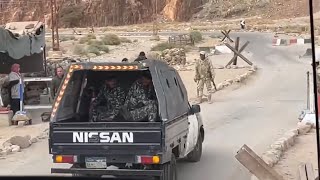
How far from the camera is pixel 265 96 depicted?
2058 centimetres

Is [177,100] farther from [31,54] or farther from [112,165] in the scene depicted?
[31,54]

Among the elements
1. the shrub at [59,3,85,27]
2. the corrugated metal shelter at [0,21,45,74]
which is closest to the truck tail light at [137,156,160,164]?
the corrugated metal shelter at [0,21,45,74]

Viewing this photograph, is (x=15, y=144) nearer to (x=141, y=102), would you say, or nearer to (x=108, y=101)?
Answer: (x=108, y=101)

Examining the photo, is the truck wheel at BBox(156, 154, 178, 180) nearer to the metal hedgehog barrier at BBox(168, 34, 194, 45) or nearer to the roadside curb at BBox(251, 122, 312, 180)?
the roadside curb at BBox(251, 122, 312, 180)

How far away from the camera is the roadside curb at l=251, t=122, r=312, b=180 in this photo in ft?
31.1

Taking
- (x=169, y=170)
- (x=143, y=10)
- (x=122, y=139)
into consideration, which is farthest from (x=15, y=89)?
(x=143, y=10)

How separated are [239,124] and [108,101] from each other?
657cm

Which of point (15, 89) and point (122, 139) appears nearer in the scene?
point (122, 139)

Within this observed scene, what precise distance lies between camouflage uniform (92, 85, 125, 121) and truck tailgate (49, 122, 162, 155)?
0.95 meters

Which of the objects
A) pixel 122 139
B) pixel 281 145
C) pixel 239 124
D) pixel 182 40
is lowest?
pixel 239 124

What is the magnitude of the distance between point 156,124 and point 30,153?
4761 mm

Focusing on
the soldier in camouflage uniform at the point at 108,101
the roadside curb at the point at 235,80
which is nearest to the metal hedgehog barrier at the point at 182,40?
the roadside curb at the point at 235,80

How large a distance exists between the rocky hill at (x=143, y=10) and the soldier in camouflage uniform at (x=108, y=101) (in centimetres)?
4781

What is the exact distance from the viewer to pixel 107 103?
337 inches
